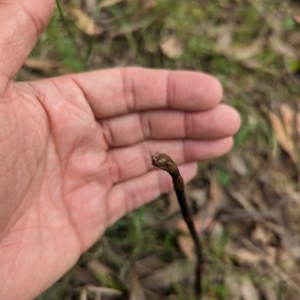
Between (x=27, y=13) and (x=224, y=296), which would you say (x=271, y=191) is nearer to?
(x=224, y=296)

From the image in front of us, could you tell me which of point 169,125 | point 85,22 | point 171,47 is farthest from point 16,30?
point 171,47

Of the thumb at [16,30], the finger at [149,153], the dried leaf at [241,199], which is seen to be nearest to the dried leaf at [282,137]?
the dried leaf at [241,199]

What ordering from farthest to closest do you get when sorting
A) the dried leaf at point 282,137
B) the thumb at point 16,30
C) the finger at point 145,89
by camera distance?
the dried leaf at point 282,137
the finger at point 145,89
the thumb at point 16,30

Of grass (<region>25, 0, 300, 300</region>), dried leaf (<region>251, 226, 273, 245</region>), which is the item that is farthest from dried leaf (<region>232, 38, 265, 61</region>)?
dried leaf (<region>251, 226, 273, 245</region>)

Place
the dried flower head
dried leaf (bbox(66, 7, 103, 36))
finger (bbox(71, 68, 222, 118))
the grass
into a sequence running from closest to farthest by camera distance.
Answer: the dried flower head
finger (bbox(71, 68, 222, 118))
the grass
dried leaf (bbox(66, 7, 103, 36))

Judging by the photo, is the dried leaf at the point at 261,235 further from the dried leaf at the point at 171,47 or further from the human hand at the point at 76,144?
the dried leaf at the point at 171,47

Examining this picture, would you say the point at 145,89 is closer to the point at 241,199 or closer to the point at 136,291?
the point at 241,199

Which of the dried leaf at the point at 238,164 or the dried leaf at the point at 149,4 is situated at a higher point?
the dried leaf at the point at 149,4

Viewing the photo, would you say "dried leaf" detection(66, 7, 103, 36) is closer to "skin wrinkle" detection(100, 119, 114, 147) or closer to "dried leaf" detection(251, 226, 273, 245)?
"skin wrinkle" detection(100, 119, 114, 147)

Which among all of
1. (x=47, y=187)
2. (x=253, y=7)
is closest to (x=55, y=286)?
(x=47, y=187)
